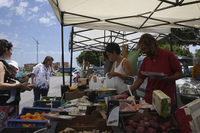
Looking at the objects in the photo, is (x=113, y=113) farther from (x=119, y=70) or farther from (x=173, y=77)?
(x=119, y=70)

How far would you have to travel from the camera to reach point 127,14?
4484mm

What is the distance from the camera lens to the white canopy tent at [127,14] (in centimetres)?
371

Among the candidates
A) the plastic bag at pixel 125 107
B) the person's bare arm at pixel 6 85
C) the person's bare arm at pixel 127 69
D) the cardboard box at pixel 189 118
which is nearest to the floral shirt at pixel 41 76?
the person's bare arm at pixel 6 85

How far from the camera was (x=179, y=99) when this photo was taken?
196 inches

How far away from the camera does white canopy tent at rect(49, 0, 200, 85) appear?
3707 mm

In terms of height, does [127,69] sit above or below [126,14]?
below

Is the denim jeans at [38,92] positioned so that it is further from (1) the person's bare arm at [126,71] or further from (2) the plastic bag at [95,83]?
(1) the person's bare arm at [126,71]

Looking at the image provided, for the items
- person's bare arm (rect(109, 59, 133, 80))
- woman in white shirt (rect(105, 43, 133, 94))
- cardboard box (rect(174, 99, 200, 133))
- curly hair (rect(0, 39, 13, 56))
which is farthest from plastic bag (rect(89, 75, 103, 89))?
cardboard box (rect(174, 99, 200, 133))

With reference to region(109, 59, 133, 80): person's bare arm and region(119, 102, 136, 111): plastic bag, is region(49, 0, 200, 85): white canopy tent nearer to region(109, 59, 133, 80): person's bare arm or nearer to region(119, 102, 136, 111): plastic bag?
region(109, 59, 133, 80): person's bare arm

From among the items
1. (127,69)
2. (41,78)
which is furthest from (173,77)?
(41,78)

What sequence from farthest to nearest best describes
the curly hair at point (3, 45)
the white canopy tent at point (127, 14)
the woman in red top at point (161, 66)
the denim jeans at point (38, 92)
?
the denim jeans at point (38, 92), the white canopy tent at point (127, 14), the curly hair at point (3, 45), the woman in red top at point (161, 66)

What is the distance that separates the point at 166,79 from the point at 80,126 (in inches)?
53.1

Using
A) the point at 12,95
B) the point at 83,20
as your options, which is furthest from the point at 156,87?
the point at 83,20

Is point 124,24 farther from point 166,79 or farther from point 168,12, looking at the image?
point 166,79
